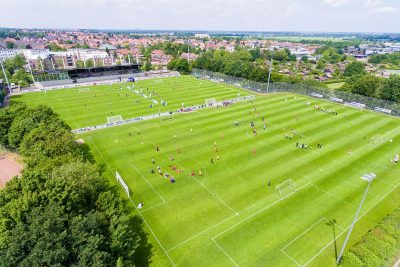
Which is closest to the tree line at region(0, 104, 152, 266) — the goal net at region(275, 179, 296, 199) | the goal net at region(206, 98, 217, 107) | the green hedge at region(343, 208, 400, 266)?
the goal net at region(275, 179, 296, 199)

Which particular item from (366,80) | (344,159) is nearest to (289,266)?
(344,159)

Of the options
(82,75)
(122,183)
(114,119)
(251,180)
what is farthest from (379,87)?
(82,75)

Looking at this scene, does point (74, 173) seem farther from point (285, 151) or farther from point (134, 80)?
point (134, 80)

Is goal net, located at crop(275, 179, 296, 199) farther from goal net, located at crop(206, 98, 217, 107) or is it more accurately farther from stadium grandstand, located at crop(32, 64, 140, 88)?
stadium grandstand, located at crop(32, 64, 140, 88)

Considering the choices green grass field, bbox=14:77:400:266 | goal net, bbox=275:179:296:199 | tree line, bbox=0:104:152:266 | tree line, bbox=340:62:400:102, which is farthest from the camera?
tree line, bbox=340:62:400:102

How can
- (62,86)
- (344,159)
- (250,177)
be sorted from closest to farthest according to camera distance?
(250,177) → (344,159) → (62,86)

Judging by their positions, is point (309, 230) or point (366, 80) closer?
point (309, 230)

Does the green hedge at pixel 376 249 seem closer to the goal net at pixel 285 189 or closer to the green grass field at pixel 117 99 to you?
the goal net at pixel 285 189
